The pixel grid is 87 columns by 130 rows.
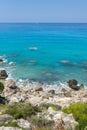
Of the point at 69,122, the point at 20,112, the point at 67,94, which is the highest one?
the point at 69,122

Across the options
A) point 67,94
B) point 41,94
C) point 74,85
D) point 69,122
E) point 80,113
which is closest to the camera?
point 69,122

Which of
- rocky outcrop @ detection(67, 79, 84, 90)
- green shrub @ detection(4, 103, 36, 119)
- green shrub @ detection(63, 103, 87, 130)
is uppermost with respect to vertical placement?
green shrub @ detection(63, 103, 87, 130)

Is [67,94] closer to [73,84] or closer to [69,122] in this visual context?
[73,84]

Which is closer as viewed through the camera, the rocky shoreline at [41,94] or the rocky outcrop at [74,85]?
the rocky shoreline at [41,94]

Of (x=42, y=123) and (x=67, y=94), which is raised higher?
(x=42, y=123)

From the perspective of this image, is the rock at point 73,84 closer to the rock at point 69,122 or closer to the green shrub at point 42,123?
the rock at point 69,122

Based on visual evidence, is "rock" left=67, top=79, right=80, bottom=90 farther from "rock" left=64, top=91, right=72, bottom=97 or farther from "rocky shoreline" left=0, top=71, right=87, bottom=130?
"rock" left=64, top=91, right=72, bottom=97

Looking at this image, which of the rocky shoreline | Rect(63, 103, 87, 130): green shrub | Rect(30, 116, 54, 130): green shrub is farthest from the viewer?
the rocky shoreline

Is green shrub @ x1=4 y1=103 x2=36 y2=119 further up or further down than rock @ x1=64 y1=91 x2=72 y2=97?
further up

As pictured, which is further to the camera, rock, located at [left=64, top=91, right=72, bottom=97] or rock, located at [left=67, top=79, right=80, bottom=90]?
rock, located at [left=67, top=79, right=80, bottom=90]

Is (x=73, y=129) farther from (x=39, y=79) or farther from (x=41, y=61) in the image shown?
(x=41, y=61)

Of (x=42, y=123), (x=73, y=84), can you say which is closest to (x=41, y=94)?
(x=73, y=84)

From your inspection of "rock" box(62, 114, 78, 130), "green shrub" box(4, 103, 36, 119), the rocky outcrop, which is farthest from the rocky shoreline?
"rock" box(62, 114, 78, 130)

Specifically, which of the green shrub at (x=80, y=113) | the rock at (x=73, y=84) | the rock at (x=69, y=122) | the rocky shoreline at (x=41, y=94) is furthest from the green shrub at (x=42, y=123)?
the rock at (x=73, y=84)
